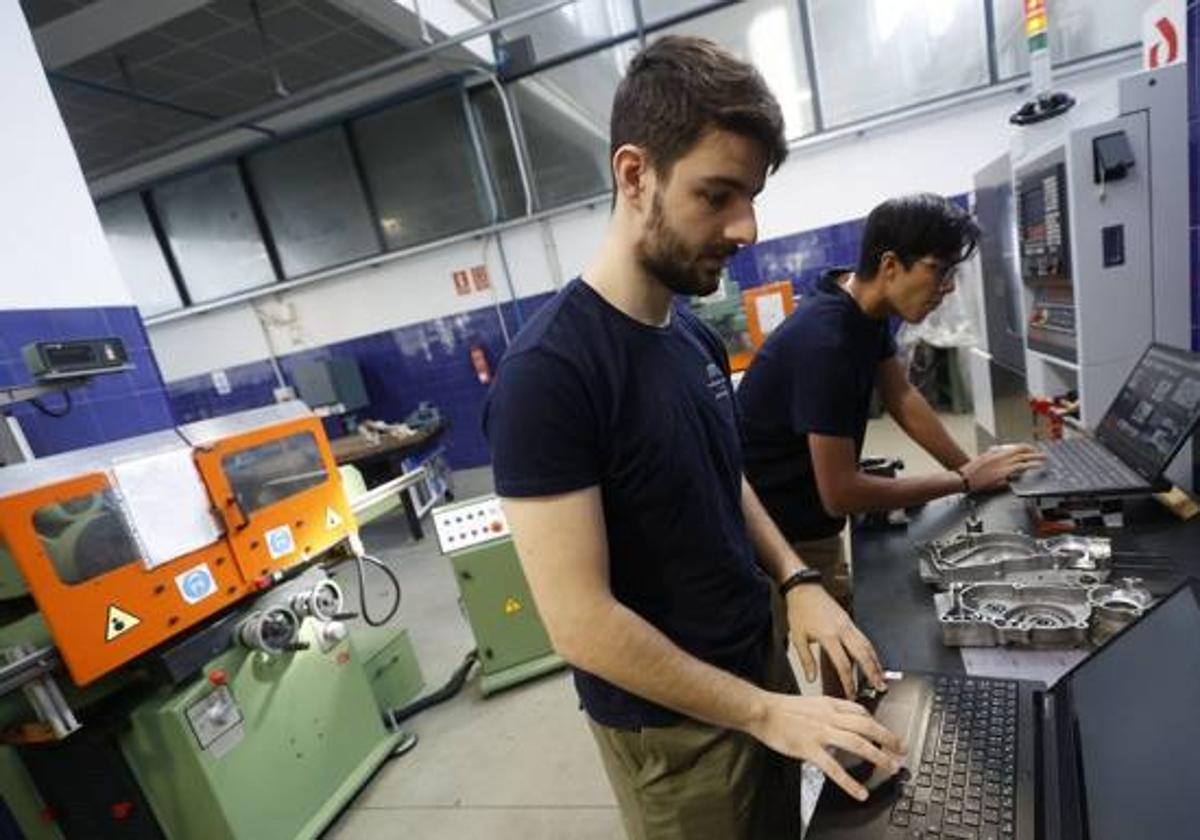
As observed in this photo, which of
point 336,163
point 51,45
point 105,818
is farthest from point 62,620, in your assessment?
point 336,163

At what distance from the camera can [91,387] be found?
2107 millimetres

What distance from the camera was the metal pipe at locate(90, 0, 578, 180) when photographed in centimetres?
362

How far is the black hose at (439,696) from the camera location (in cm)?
246

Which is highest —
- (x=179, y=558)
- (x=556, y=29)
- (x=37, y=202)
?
(x=556, y=29)

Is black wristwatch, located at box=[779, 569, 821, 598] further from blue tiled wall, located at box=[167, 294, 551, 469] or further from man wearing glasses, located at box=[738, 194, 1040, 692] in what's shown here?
blue tiled wall, located at box=[167, 294, 551, 469]

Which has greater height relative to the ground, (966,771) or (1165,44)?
(1165,44)

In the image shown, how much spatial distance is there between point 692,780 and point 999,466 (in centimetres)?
89

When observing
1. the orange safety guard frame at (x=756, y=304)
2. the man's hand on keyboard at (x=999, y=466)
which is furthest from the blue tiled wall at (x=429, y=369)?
the man's hand on keyboard at (x=999, y=466)

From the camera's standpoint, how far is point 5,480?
132 cm

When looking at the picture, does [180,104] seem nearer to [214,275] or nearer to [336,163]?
[336,163]

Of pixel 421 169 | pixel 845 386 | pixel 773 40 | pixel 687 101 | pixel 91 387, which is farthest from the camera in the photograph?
pixel 421 169

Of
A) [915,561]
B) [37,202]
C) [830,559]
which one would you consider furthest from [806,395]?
[37,202]

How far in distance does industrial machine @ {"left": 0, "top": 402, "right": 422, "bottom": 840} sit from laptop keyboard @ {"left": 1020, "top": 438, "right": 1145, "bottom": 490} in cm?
185

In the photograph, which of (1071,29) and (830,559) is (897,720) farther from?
(1071,29)
